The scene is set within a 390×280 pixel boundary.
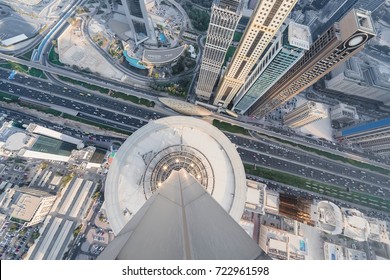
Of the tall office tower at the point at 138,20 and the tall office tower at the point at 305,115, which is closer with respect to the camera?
the tall office tower at the point at 305,115

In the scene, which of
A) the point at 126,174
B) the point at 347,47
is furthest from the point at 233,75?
the point at 126,174

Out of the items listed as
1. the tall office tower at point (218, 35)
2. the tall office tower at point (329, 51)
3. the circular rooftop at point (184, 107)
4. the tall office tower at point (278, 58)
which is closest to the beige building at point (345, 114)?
the tall office tower at point (329, 51)

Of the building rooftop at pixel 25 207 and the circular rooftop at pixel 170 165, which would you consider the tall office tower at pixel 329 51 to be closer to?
the circular rooftop at pixel 170 165

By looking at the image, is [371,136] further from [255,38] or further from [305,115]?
[255,38]

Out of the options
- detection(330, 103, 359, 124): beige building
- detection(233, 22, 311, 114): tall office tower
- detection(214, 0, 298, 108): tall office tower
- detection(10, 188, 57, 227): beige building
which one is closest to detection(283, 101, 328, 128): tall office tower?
detection(330, 103, 359, 124): beige building

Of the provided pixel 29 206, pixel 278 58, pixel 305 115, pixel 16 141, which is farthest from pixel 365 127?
pixel 16 141

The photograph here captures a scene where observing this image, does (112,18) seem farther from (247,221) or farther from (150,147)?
(247,221)
